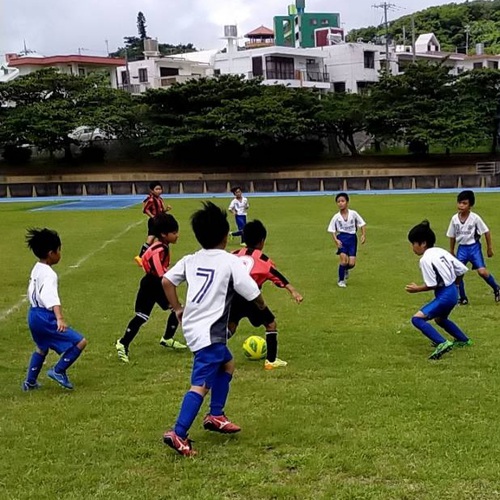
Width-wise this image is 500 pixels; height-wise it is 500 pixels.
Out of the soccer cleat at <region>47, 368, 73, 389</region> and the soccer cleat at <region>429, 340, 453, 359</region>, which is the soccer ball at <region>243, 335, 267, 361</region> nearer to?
the soccer cleat at <region>429, 340, 453, 359</region>

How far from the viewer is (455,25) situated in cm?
9156

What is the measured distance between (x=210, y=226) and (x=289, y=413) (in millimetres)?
1803

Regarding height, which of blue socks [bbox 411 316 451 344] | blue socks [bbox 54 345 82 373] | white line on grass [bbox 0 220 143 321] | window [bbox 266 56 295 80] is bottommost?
white line on grass [bbox 0 220 143 321]

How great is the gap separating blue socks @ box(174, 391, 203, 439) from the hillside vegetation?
281 ft

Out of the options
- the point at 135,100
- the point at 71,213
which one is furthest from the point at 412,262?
the point at 135,100

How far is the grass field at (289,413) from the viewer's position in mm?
4281

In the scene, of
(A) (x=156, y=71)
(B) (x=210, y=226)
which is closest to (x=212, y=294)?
(B) (x=210, y=226)

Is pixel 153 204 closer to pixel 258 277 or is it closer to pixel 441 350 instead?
pixel 258 277

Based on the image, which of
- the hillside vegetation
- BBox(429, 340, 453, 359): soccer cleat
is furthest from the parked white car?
BBox(429, 340, 453, 359): soccer cleat

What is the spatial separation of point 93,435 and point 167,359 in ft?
8.31

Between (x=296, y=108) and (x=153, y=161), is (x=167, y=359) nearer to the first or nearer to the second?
(x=296, y=108)

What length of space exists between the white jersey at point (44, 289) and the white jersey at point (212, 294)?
1.85 meters

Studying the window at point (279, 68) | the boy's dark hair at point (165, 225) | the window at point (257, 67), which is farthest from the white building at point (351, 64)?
the boy's dark hair at point (165, 225)

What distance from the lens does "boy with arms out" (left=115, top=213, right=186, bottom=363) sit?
735 centimetres
